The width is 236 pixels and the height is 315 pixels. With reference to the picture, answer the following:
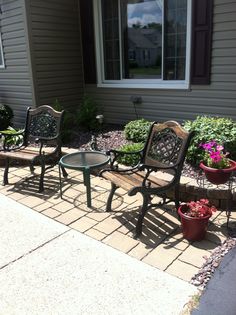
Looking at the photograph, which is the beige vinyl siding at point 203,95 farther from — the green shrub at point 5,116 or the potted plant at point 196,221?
the potted plant at point 196,221

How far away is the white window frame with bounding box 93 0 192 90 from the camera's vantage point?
5.14 meters

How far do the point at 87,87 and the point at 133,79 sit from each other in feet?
3.84

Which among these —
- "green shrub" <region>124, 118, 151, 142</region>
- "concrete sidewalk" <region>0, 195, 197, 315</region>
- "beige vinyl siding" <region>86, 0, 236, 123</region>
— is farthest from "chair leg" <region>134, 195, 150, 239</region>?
"beige vinyl siding" <region>86, 0, 236, 123</region>

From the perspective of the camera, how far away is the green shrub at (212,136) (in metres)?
3.66

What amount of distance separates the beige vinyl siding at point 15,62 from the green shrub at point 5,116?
0.28m

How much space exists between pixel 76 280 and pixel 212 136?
88.8 inches

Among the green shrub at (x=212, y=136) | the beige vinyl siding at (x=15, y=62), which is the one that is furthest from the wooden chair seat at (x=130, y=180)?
the beige vinyl siding at (x=15, y=62)

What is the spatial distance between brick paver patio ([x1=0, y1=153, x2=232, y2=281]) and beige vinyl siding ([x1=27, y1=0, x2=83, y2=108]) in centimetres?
269

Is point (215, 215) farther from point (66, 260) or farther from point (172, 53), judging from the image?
point (172, 53)

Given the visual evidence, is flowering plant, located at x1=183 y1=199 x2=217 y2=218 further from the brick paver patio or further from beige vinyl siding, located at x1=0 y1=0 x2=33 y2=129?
beige vinyl siding, located at x1=0 y1=0 x2=33 y2=129

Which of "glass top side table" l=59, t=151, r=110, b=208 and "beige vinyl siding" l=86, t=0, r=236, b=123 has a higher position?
"beige vinyl siding" l=86, t=0, r=236, b=123

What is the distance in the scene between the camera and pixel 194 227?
268cm

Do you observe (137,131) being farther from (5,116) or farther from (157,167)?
(5,116)

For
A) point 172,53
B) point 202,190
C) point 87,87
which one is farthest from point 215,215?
point 87,87
